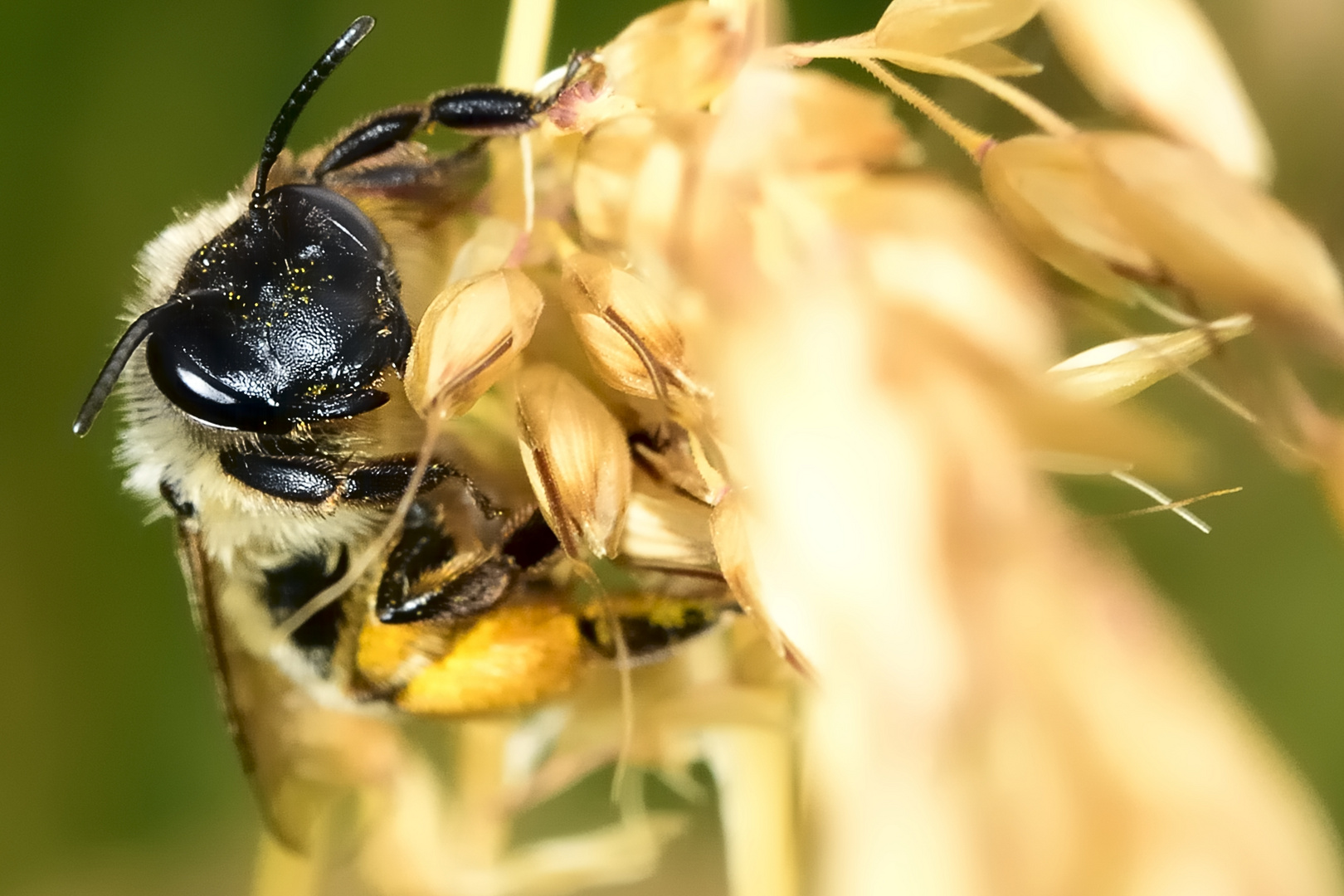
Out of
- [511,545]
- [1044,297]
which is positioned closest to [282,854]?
[511,545]

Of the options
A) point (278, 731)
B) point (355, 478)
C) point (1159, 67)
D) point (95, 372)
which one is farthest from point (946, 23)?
point (95, 372)

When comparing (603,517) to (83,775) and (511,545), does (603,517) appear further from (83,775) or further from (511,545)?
(83,775)

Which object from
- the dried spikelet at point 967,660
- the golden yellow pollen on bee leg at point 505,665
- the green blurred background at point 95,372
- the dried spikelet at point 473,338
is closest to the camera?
the dried spikelet at point 967,660

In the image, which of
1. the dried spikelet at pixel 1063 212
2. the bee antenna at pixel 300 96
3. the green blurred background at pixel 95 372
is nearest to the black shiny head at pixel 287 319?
the bee antenna at pixel 300 96

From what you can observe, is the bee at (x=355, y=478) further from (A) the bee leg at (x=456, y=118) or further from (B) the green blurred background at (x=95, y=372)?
(B) the green blurred background at (x=95, y=372)

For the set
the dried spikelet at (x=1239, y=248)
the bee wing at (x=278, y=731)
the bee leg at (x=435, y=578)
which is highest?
the dried spikelet at (x=1239, y=248)

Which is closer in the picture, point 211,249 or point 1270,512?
point 211,249
